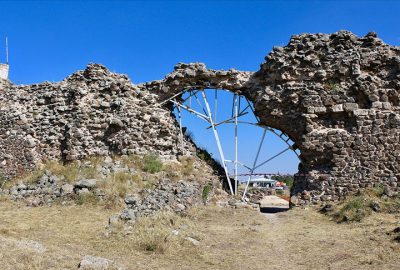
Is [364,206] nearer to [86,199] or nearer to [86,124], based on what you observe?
[86,199]

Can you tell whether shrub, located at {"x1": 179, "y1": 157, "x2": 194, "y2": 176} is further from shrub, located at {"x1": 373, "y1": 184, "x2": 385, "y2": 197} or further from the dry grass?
shrub, located at {"x1": 373, "y1": 184, "x2": 385, "y2": 197}

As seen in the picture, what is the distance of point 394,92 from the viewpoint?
42.0ft

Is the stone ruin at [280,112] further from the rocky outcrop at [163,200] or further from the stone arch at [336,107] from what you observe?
the rocky outcrop at [163,200]

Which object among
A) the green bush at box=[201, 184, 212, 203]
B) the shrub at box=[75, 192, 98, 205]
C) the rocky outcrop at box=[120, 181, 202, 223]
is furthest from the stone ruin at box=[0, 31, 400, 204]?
the shrub at box=[75, 192, 98, 205]

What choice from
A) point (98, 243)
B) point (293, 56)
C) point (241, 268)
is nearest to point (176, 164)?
point (293, 56)

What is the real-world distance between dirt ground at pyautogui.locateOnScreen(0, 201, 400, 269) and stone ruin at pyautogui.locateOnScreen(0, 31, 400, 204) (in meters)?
2.50

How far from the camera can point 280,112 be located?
543 inches

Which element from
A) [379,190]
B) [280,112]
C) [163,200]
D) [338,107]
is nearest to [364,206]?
[379,190]

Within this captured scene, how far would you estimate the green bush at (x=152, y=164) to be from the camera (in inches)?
538

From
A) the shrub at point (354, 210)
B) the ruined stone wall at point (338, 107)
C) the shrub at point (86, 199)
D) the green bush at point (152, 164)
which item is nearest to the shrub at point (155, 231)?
the shrub at point (86, 199)

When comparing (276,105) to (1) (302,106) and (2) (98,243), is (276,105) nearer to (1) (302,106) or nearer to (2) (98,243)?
(1) (302,106)

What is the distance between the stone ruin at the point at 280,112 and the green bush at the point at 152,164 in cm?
52

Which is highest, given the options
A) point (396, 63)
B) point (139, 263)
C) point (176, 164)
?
point (396, 63)

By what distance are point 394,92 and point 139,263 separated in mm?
9825
